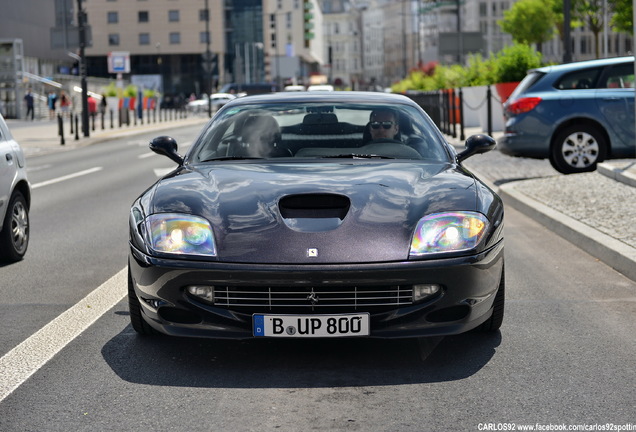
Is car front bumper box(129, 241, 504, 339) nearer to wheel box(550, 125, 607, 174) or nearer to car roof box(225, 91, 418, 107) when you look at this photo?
car roof box(225, 91, 418, 107)

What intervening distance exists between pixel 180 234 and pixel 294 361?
0.83 metres

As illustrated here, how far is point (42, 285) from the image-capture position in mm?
7910

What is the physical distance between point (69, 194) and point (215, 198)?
11584 millimetres

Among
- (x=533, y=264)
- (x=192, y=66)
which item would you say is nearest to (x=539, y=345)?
(x=533, y=264)

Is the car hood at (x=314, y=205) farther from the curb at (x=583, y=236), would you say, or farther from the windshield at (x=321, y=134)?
the curb at (x=583, y=236)

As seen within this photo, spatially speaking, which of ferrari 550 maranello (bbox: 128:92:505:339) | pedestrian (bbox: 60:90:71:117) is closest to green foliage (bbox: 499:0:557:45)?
pedestrian (bbox: 60:90:71:117)

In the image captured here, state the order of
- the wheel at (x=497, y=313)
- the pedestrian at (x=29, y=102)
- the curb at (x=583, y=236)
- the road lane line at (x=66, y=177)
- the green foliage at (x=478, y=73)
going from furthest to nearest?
the pedestrian at (x=29, y=102) < the green foliage at (x=478, y=73) < the road lane line at (x=66, y=177) < the curb at (x=583, y=236) < the wheel at (x=497, y=313)

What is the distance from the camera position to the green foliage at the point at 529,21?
9838 centimetres

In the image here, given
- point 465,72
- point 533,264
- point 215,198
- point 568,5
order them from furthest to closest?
1. point 465,72
2. point 568,5
3. point 533,264
4. point 215,198

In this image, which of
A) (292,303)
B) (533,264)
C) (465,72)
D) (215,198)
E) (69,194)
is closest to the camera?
(292,303)

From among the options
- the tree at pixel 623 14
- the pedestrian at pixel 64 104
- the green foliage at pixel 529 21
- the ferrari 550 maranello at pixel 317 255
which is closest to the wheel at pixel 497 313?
the ferrari 550 maranello at pixel 317 255

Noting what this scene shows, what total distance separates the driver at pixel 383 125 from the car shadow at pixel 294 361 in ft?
4.56

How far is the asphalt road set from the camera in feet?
14.4

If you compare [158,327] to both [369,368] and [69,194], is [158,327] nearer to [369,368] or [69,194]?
[369,368]
